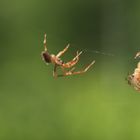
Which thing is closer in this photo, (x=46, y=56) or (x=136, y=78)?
(x=136, y=78)

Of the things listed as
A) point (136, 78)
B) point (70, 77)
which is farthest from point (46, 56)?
point (70, 77)

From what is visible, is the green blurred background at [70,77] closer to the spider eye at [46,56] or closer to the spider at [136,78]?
the spider eye at [46,56]

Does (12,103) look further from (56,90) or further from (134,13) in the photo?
(134,13)

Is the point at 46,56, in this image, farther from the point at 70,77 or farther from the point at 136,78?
the point at 70,77

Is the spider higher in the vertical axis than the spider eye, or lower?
lower

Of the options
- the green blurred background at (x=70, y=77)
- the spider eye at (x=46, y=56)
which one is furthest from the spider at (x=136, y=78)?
the spider eye at (x=46, y=56)

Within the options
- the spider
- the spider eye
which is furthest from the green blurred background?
the spider

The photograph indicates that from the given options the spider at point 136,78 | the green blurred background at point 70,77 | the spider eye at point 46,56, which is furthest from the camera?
the green blurred background at point 70,77

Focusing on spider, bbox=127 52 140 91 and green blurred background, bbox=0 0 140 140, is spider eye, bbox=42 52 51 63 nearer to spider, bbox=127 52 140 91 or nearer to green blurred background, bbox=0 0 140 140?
green blurred background, bbox=0 0 140 140
